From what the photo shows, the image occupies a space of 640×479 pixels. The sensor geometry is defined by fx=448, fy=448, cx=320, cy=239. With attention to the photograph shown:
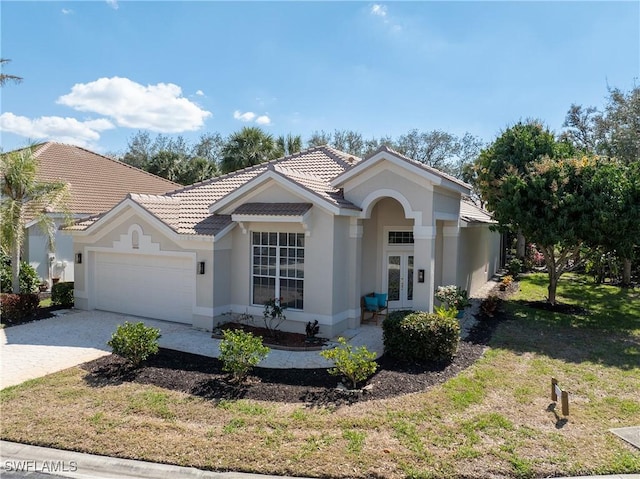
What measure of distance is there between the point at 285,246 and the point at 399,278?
4.61m

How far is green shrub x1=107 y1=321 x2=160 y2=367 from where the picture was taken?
32.9 feet

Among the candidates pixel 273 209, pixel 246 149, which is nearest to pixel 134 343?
pixel 273 209

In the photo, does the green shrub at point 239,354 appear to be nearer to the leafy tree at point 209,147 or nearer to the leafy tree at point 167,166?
the leafy tree at point 167,166

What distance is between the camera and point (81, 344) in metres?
12.3

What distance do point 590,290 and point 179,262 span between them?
66.7ft

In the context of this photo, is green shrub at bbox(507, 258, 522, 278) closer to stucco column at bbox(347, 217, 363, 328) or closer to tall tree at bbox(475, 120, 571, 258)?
tall tree at bbox(475, 120, 571, 258)

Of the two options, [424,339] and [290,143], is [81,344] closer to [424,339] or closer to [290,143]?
[424,339]

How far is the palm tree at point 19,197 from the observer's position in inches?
592

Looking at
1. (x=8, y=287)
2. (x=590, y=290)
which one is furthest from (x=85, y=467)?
(x=590, y=290)

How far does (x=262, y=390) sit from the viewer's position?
9023 millimetres

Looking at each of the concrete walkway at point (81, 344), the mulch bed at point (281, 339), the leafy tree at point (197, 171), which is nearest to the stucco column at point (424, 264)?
the concrete walkway at point (81, 344)

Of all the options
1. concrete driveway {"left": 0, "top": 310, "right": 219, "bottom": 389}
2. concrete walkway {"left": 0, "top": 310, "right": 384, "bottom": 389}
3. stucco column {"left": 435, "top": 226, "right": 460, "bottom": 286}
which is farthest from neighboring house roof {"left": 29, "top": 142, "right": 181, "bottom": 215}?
stucco column {"left": 435, "top": 226, "right": 460, "bottom": 286}

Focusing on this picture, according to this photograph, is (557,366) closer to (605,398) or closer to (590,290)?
(605,398)

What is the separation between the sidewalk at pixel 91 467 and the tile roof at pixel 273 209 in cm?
759
